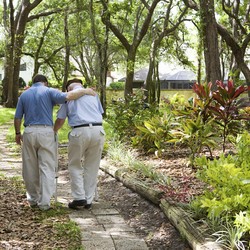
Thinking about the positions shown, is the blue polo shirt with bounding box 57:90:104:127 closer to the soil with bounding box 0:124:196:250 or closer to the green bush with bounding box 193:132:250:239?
the soil with bounding box 0:124:196:250

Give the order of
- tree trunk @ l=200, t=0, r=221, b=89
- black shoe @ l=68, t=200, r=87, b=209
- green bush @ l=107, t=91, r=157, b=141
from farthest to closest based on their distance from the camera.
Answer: tree trunk @ l=200, t=0, r=221, b=89, green bush @ l=107, t=91, r=157, b=141, black shoe @ l=68, t=200, r=87, b=209

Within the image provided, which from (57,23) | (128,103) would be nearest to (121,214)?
(128,103)

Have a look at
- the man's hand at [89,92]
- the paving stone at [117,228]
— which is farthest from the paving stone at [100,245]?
the man's hand at [89,92]

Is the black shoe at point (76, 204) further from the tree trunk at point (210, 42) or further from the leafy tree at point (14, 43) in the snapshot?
the leafy tree at point (14, 43)

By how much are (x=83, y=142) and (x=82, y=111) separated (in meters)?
0.41

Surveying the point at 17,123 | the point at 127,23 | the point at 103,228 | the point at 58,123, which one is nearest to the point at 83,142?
the point at 58,123

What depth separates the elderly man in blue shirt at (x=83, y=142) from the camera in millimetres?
6523

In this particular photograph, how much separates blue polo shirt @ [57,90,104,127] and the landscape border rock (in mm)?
1219

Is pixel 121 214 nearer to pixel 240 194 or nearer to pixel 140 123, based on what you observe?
pixel 240 194

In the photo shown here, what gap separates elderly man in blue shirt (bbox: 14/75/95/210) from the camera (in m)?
6.49

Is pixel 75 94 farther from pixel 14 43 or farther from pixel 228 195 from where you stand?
pixel 14 43

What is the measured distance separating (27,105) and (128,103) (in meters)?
7.00

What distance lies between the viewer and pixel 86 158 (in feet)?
22.2

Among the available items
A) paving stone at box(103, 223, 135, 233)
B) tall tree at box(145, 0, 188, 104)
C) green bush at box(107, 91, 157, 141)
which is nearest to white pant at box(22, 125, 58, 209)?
paving stone at box(103, 223, 135, 233)
